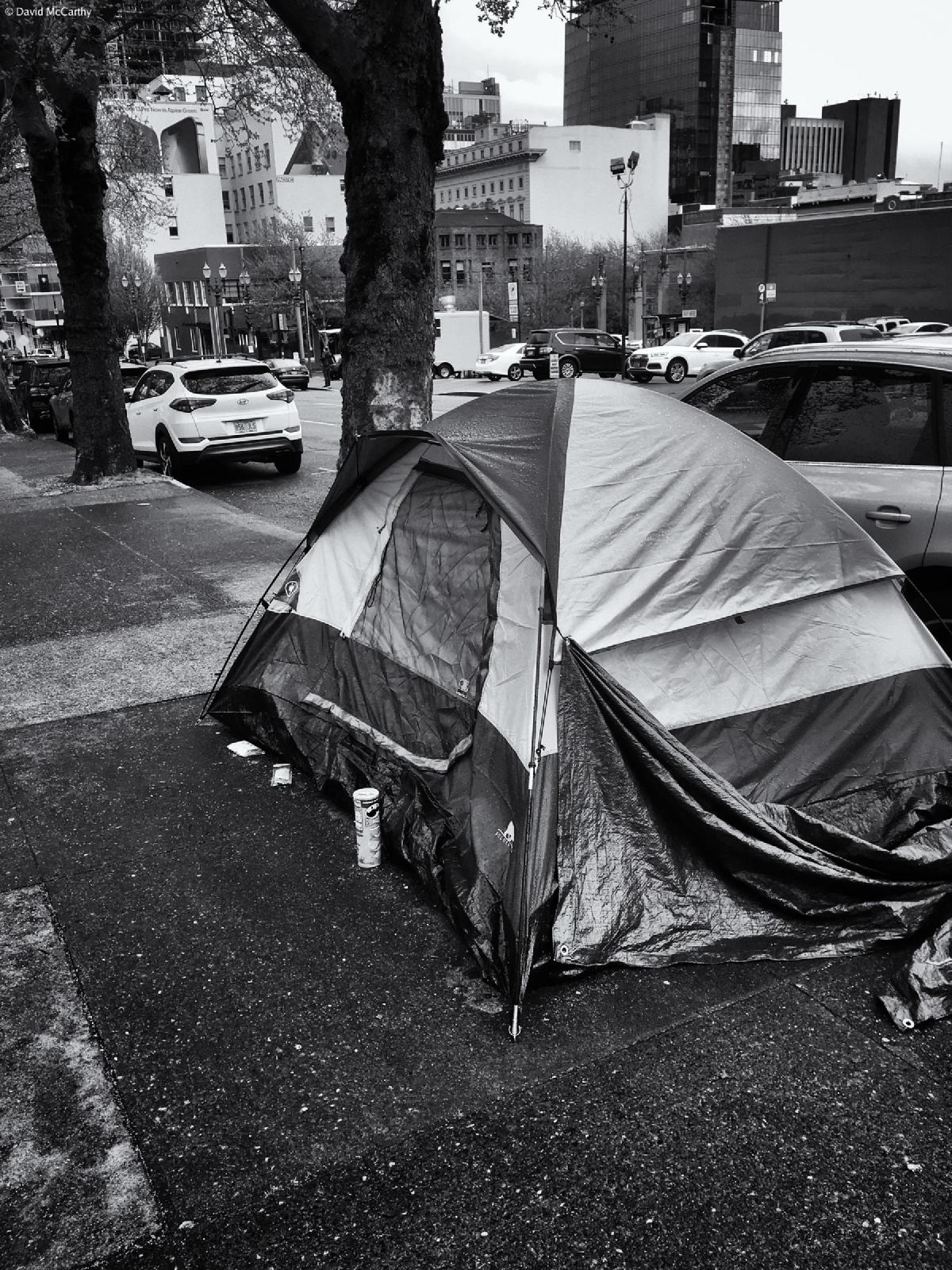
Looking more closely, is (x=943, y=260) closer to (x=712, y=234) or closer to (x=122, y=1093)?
(x=712, y=234)

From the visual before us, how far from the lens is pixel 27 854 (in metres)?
4.44

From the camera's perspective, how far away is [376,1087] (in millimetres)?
3035

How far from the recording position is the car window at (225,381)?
15.0 m

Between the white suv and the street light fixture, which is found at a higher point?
the street light fixture

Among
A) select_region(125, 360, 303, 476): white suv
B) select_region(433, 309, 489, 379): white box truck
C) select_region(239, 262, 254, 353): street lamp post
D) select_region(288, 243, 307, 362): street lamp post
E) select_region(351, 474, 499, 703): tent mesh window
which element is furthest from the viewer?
select_region(239, 262, 254, 353): street lamp post

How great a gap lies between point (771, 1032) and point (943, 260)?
5373 centimetres

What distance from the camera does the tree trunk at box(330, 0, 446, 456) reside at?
7.27 metres

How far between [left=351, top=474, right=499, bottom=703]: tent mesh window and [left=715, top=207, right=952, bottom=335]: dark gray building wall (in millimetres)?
50776

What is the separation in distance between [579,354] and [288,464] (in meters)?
25.4

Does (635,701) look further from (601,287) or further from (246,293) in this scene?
(246,293)

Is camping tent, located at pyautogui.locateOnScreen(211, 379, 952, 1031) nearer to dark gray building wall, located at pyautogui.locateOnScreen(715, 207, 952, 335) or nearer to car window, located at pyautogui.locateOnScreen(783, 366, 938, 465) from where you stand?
car window, located at pyautogui.locateOnScreen(783, 366, 938, 465)

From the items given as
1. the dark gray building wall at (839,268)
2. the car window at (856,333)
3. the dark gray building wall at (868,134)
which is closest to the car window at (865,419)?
the car window at (856,333)

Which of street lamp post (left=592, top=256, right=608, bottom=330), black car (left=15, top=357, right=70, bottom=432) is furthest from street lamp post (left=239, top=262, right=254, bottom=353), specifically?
black car (left=15, top=357, right=70, bottom=432)

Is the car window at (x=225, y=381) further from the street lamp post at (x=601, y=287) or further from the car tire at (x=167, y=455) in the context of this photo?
the street lamp post at (x=601, y=287)
